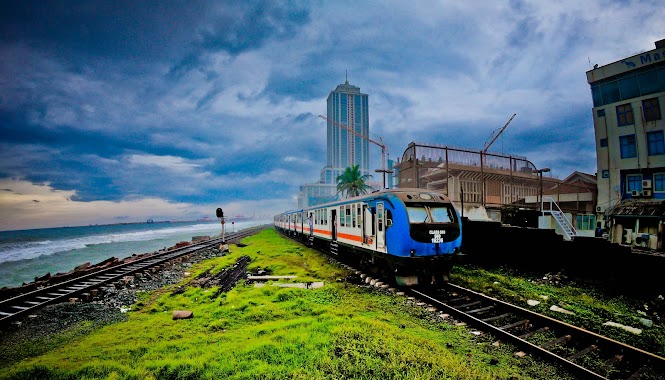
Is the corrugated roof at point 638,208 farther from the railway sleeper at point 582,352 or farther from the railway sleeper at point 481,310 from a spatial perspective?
the railway sleeper at point 582,352

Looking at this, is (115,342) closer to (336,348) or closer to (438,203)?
(336,348)

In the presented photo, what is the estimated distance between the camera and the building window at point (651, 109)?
914 inches

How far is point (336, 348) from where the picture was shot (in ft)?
17.3

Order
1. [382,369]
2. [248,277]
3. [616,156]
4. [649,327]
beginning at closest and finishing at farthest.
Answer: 1. [382,369]
2. [649,327]
3. [248,277]
4. [616,156]

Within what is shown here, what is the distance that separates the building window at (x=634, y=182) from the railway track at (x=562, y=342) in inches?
1022

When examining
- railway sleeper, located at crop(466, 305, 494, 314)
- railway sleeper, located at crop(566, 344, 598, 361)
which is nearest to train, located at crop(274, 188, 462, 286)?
railway sleeper, located at crop(466, 305, 494, 314)

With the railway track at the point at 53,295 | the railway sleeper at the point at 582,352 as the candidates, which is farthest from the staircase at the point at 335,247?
the railway sleeper at the point at 582,352

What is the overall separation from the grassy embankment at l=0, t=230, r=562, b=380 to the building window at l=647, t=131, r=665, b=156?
2773 cm

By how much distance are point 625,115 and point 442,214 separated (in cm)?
2656

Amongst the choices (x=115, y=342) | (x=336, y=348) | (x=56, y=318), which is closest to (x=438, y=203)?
(x=336, y=348)

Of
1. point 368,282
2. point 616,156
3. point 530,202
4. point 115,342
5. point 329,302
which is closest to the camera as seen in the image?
point 115,342

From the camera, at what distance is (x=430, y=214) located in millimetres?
9531

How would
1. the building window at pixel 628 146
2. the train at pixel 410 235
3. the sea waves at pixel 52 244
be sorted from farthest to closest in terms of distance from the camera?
the sea waves at pixel 52 244
the building window at pixel 628 146
the train at pixel 410 235

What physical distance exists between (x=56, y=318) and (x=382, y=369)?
9.24 m
